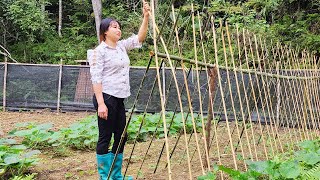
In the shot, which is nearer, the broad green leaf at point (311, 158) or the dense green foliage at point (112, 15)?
the broad green leaf at point (311, 158)

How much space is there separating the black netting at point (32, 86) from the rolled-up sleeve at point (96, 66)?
7.44 m

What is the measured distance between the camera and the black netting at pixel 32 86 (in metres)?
10.2

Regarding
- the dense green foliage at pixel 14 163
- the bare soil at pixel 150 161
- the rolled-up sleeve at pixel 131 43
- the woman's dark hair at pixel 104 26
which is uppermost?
the woman's dark hair at pixel 104 26

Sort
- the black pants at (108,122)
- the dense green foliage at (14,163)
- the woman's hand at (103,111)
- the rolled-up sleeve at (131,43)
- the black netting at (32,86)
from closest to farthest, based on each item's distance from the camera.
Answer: the woman's hand at (103,111), the black pants at (108,122), the rolled-up sleeve at (131,43), the dense green foliage at (14,163), the black netting at (32,86)

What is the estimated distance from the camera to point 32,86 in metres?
10.2

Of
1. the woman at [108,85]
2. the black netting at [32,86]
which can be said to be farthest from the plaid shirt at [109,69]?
the black netting at [32,86]

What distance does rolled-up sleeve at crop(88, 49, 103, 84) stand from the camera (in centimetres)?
301

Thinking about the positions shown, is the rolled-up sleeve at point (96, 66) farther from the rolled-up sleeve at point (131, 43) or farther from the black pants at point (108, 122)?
the rolled-up sleeve at point (131, 43)

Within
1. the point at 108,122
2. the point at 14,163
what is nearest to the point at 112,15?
the point at 14,163

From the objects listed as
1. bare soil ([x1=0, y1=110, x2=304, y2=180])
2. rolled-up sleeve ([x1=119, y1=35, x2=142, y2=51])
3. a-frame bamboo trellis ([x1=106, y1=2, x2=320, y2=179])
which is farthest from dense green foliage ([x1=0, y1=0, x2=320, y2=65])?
rolled-up sleeve ([x1=119, y1=35, x2=142, y2=51])

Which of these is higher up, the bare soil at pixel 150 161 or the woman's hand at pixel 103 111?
the woman's hand at pixel 103 111

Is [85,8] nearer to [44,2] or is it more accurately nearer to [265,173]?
[44,2]

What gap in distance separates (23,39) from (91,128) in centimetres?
1335

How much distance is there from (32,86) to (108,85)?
7728mm
